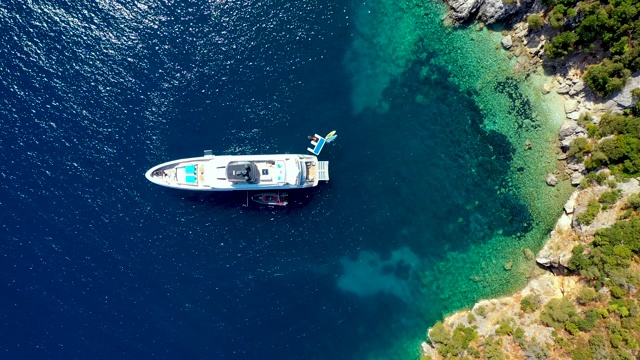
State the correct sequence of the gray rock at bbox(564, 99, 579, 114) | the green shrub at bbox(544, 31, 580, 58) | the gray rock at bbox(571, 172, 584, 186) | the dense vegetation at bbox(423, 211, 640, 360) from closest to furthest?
the dense vegetation at bbox(423, 211, 640, 360), the green shrub at bbox(544, 31, 580, 58), the gray rock at bbox(571, 172, 584, 186), the gray rock at bbox(564, 99, 579, 114)

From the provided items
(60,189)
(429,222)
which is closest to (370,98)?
(429,222)

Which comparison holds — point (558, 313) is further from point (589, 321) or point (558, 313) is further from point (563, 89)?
point (563, 89)

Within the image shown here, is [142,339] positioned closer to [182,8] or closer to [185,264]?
[185,264]

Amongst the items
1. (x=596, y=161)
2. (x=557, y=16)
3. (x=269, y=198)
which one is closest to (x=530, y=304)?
(x=596, y=161)

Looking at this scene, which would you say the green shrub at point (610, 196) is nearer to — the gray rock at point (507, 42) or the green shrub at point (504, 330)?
the green shrub at point (504, 330)

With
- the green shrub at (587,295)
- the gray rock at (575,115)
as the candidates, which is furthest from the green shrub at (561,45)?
the green shrub at (587,295)

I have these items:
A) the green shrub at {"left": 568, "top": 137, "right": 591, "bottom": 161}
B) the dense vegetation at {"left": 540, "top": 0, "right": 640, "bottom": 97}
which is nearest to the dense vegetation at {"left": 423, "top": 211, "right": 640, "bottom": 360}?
the green shrub at {"left": 568, "top": 137, "right": 591, "bottom": 161}

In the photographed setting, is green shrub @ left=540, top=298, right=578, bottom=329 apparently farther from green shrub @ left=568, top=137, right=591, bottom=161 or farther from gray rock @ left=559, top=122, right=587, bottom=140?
gray rock @ left=559, top=122, right=587, bottom=140
